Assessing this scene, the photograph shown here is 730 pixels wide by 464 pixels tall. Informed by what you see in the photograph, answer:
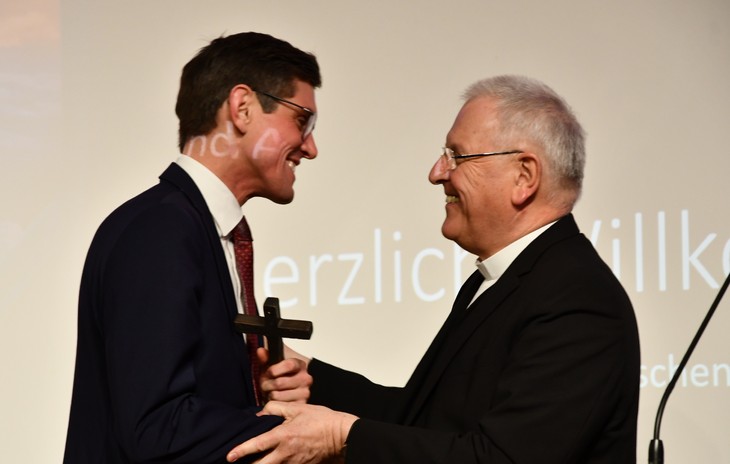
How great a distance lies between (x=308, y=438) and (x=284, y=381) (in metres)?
0.24

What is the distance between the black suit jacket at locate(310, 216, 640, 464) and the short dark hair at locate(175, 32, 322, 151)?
74cm

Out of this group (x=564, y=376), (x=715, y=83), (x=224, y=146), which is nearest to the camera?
(x=564, y=376)

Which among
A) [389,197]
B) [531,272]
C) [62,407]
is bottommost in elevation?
[62,407]

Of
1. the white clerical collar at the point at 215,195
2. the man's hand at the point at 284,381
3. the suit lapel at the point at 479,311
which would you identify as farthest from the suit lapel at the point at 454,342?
the white clerical collar at the point at 215,195

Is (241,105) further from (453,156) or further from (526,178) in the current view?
(526,178)

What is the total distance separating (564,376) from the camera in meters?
2.08

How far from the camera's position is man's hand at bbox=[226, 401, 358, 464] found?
86.4 inches

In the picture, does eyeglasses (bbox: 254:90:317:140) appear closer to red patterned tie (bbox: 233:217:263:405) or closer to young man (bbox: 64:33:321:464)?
young man (bbox: 64:33:321:464)

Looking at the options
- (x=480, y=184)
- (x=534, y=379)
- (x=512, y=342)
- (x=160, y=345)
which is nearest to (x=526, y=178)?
(x=480, y=184)

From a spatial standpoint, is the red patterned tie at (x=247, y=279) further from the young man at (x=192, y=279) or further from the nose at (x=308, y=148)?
the nose at (x=308, y=148)

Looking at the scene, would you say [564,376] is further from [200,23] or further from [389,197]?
[200,23]

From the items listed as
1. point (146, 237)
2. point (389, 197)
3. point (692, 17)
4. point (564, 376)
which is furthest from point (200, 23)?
point (564, 376)

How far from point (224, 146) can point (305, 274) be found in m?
1.60

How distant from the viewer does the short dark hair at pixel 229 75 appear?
2535 millimetres
